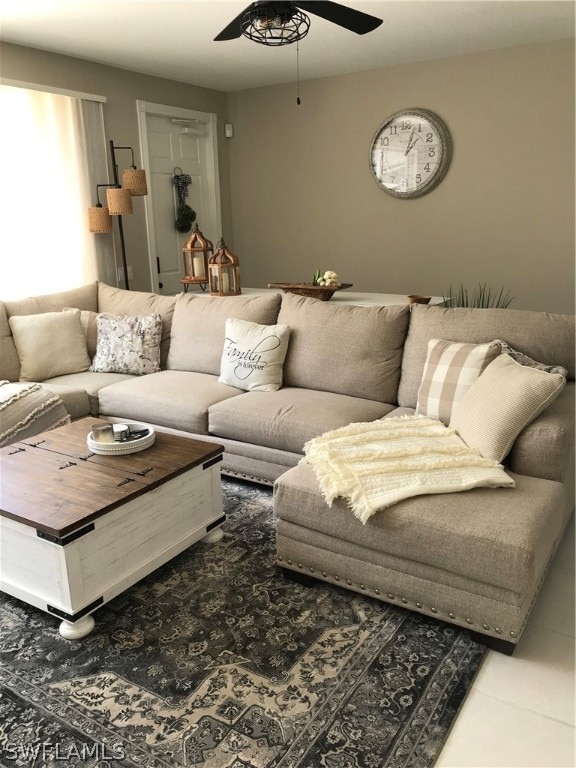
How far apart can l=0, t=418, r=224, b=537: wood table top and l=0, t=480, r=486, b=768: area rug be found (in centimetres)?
42

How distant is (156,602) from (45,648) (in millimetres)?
390

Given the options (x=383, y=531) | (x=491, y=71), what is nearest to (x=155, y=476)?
(x=383, y=531)

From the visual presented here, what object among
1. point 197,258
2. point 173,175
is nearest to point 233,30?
point 197,258

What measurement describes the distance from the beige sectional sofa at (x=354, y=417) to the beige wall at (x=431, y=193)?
79.3 inches

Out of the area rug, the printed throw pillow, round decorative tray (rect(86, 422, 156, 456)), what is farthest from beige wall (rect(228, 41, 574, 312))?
the area rug

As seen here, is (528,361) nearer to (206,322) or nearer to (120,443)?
(120,443)

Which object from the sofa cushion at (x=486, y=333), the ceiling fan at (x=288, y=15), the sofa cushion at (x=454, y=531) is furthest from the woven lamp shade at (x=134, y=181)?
the sofa cushion at (x=454, y=531)

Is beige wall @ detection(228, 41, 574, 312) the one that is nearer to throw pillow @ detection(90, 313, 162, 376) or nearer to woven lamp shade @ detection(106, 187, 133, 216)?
woven lamp shade @ detection(106, 187, 133, 216)

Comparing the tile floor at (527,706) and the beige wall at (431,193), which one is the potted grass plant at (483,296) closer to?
the beige wall at (431,193)

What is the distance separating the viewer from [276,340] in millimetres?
3258

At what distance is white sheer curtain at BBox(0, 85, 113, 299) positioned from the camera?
4102mm

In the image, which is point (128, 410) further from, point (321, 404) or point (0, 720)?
point (0, 720)

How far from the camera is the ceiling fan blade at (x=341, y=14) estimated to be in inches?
87.0

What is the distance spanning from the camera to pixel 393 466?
6.99 ft
